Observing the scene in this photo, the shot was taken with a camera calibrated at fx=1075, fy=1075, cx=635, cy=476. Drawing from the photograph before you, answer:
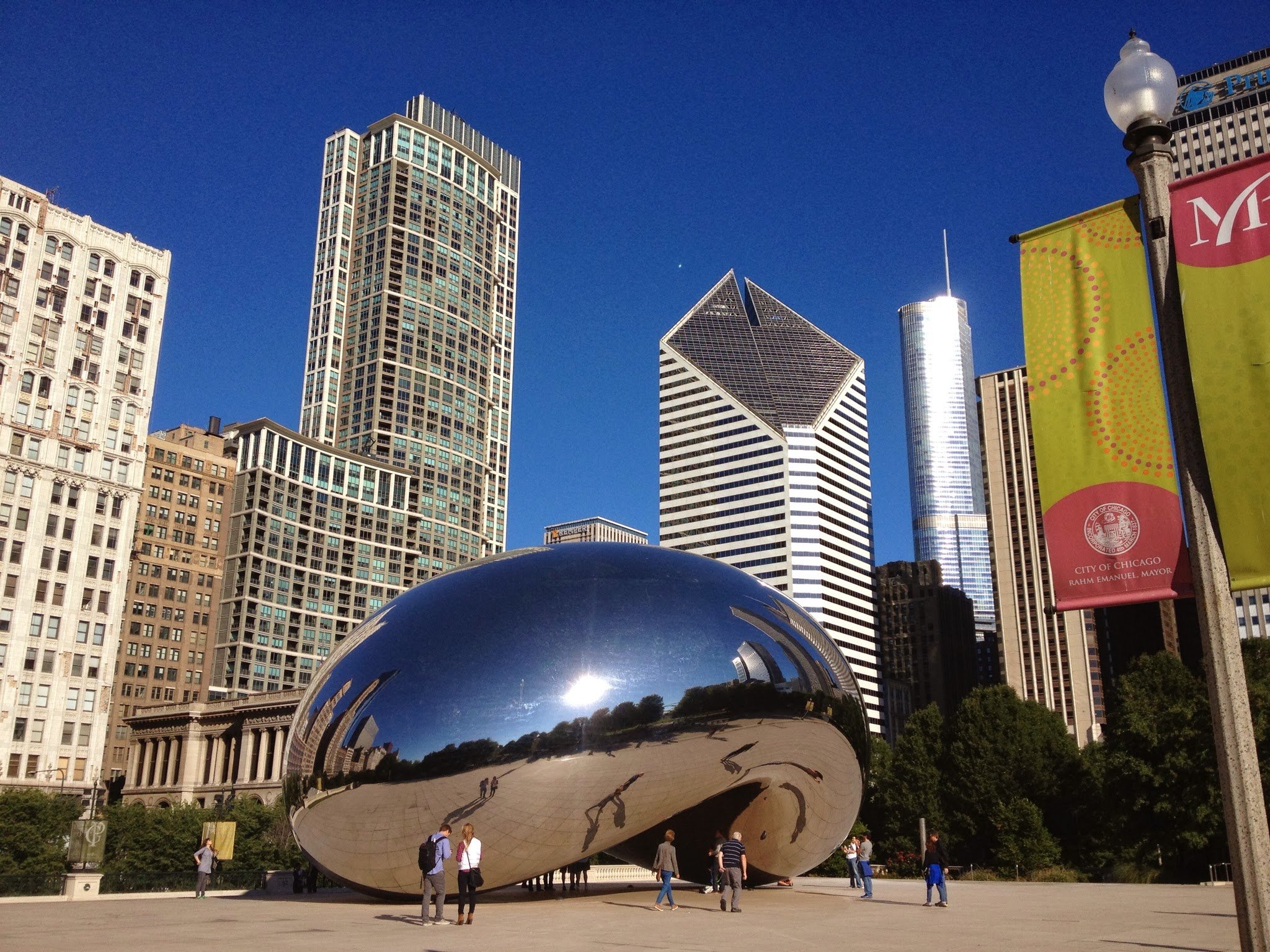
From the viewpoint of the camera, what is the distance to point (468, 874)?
16422 mm

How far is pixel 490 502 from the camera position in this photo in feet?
609

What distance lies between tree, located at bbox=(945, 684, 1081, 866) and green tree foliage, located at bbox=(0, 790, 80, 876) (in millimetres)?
51899

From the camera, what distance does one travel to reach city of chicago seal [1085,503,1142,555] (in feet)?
28.3

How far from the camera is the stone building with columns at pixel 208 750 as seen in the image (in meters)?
109

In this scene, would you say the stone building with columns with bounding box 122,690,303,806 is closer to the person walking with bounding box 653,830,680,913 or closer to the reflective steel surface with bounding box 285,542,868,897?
the reflective steel surface with bounding box 285,542,868,897

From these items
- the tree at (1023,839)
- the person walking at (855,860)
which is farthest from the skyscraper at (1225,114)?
the person walking at (855,860)

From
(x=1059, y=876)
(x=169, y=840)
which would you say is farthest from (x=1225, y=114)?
(x=169, y=840)

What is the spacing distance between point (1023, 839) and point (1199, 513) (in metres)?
47.3

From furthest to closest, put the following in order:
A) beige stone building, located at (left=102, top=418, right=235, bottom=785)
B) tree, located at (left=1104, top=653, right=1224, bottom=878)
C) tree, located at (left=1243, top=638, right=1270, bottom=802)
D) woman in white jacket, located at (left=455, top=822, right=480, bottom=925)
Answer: beige stone building, located at (left=102, top=418, right=235, bottom=785) → tree, located at (left=1104, top=653, right=1224, bottom=878) → tree, located at (left=1243, top=638, right=1270, bottom=802) → woman in white jacket, located at (left=455, top=822, right=480, bottom=925)

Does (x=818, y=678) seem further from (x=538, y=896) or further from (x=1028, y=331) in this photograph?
(x=1028, y=331)

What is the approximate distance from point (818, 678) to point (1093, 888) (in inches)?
698

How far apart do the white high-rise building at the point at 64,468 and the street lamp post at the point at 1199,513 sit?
307 ft

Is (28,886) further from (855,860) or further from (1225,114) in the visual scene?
(1225,114)

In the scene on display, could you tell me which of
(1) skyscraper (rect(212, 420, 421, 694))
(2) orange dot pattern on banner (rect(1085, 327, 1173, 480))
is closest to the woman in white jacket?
(2) orange dot pattern on banner (rect(1085, 327, 1173, 480))
